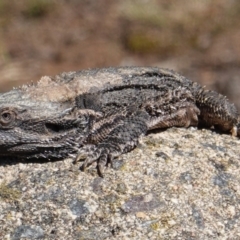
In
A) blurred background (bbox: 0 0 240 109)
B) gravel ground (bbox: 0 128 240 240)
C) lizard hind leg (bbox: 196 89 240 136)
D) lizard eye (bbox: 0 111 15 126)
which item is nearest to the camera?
gravel ground (bbox: 0 128 240 240)

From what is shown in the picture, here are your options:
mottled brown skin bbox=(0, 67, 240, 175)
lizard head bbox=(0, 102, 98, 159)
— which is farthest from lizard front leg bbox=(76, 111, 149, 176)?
lizard head bbox=(0, 102, 98, 159)

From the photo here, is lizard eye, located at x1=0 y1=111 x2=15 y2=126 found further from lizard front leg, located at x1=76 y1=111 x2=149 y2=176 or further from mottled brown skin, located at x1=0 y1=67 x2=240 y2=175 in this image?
lizard front leg, located at x1=76 y1=111 x2=149 y2=176

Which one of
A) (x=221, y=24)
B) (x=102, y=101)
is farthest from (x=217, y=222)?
(x=221, y=24)

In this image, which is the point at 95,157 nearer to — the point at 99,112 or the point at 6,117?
the point at 99,112

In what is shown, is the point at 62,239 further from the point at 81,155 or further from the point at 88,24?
the point at 88,24

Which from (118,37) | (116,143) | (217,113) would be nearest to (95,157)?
(116,143)

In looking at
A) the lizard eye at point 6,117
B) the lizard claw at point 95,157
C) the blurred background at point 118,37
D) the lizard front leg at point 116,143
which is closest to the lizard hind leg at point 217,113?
the lizard front leg at point 116,143
